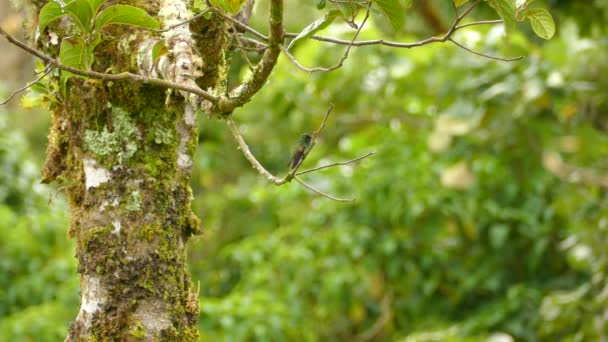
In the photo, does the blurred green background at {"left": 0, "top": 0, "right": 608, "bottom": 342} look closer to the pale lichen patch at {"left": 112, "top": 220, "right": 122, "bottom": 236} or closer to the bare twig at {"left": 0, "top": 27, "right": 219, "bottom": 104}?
the pale lichen patch at {"left": 112, "top": 220, "right": 122, "bottom": 236}

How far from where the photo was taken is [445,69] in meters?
4.33

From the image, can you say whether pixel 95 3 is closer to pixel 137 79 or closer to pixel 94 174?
pixel 137 79

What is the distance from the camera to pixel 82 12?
1204 millimetres

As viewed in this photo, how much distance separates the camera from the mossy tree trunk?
1.38 metres

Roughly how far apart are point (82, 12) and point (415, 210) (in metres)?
3.32

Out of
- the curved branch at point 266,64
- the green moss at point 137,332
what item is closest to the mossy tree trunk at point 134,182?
the green moss at point 137,332

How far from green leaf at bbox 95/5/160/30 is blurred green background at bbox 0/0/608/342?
8.53 feet

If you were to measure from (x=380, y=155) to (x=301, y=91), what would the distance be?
58 centimetres

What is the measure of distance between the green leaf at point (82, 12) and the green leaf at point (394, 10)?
0.43 meters

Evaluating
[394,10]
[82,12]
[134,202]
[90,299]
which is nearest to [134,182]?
[134,202]

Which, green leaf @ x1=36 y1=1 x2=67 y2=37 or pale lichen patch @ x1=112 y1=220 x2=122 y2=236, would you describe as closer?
green leaf @ x1=36 y1=1 x2=67 y2=37


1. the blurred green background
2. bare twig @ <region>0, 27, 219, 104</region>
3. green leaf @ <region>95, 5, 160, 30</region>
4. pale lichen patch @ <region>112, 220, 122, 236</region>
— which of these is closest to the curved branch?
bare twig @ <region>0, 27, 219, 104</region>

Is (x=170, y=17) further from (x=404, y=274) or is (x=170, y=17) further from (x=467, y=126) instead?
(x=404, y=274)

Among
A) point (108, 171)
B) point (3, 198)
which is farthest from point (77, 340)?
point (3, 198)
